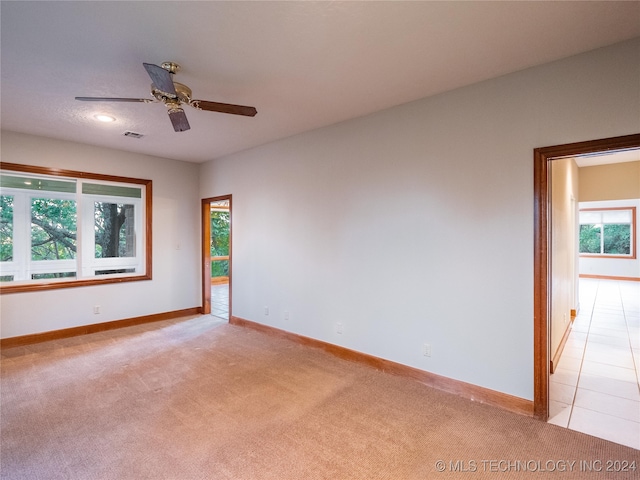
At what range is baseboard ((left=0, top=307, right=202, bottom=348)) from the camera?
13.1ft

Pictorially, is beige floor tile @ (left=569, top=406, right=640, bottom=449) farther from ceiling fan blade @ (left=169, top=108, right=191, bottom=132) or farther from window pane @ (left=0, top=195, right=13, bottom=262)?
window pane @ (left=0, top=195, right=13, bottom=262)

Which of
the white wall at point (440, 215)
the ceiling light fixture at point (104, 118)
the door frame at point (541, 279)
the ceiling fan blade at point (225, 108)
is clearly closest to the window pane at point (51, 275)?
the ceiling light fixture at point (104, 118)

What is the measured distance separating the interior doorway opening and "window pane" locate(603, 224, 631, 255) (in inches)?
436

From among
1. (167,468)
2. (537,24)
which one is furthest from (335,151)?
(167,468)

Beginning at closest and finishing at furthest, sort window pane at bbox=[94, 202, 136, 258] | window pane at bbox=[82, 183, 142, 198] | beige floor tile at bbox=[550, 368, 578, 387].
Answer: beige floor tile at bbox=[550, 368, 578, 387] < window pane at bbox=[82, 183, 142, 198] < window pane at bbox=[94, 202, 136, 258]

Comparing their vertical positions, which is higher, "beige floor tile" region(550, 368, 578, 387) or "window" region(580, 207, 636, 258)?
"window" region(580, 207, 636, 258)

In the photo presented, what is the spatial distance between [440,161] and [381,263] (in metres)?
1.14

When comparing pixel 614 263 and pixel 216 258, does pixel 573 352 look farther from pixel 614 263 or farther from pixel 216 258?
pixel 216 258

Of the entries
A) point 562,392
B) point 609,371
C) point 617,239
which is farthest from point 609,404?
point 617,239

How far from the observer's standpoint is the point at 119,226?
4.99 metres

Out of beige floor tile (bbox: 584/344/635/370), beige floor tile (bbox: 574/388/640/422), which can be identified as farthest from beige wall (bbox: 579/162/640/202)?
beige floor tile (bbox: 574/388/640/422)

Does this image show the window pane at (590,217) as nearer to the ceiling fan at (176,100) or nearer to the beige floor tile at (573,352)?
the beige floor tile at (573,352)

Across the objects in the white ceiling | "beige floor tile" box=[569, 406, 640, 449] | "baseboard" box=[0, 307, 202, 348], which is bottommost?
"beige floor tile" box=[569, 406, 640, 449]

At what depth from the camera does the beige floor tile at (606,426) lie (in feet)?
7.16
